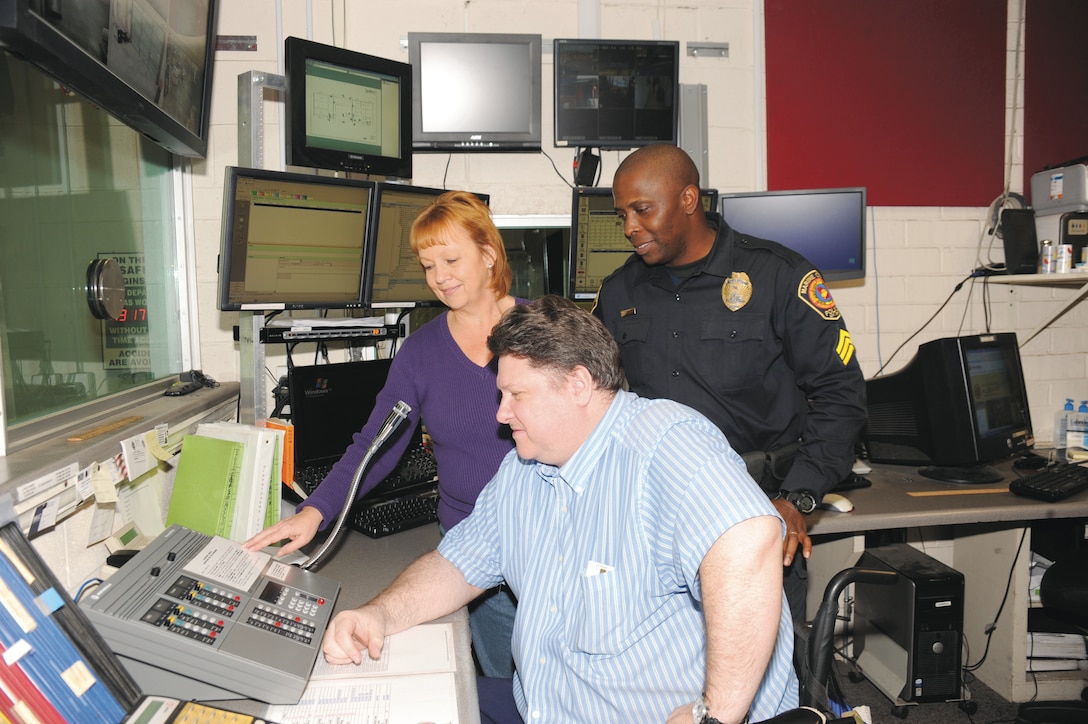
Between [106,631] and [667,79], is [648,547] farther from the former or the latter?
[667,79]

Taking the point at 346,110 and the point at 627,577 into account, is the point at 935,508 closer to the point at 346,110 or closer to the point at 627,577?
the point at 627,577

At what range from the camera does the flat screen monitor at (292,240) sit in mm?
2164

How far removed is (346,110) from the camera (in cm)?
256

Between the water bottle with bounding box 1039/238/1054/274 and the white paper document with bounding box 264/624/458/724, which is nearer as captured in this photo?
the white paper document with bounding box 264/624/458/724

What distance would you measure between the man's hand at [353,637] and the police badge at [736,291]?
1.19 meters

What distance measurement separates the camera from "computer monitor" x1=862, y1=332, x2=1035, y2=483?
8.84ft

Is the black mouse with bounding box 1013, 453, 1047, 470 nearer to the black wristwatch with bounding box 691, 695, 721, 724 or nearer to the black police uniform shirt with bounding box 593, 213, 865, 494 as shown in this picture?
the black police uniform shirt with bounding box 593, 213, 865, 494

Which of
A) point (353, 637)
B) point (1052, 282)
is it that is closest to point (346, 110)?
point (353, 637)

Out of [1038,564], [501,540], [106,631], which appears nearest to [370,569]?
[501,540]

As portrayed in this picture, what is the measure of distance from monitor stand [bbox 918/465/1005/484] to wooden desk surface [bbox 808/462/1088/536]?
29mm

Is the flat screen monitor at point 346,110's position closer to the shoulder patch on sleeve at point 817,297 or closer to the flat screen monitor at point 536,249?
the flat screen monitor at point 536,249

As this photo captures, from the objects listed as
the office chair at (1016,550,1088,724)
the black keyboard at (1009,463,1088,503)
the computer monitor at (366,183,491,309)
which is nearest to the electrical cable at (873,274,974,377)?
the black keyboard at (1009,463,1088,503)

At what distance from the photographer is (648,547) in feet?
3.94

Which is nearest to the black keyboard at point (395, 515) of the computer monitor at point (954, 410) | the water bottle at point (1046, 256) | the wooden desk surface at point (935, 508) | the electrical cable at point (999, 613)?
the wooden desk surface at point (935, 508)
